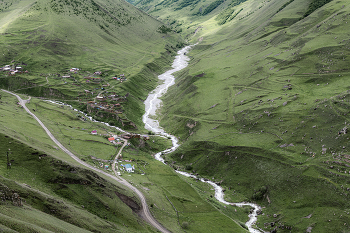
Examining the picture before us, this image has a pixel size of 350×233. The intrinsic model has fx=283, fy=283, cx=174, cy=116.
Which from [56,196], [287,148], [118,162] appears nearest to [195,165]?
[118,162]

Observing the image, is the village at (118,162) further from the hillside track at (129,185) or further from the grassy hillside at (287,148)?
the grassy hillside at (287,148)

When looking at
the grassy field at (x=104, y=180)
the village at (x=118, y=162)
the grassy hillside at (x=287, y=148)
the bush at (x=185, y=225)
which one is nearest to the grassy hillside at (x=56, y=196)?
the grassy field at (x=104, y=180)

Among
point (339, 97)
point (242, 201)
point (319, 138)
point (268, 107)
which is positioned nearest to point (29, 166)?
point (242, 201)

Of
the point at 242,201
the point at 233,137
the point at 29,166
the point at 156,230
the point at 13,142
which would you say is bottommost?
the point at 242,201

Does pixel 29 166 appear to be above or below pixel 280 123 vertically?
above

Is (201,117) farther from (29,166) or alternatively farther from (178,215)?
(29,166)

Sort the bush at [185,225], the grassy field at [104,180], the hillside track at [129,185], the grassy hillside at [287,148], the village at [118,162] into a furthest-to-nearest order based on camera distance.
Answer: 1. the village at [118,162]
2. the grassy hillside at [287,148]
3. the bush at [185,225]
4. the hillside track at [129,185]
5. the grassy field at [104,180]

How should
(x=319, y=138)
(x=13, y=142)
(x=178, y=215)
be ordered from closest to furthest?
(x=13, y=142) < (x=178, y=215) < (x=319, y=138)

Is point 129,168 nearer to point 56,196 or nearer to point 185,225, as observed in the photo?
point 185,225

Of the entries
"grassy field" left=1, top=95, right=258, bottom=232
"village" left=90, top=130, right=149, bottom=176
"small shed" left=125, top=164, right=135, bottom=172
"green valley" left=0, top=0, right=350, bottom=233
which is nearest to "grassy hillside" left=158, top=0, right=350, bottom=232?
"green valley" left=0, top=0, right=350, bottom=233

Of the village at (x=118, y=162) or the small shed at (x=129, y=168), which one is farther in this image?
the small shed at (x=129, y=168)

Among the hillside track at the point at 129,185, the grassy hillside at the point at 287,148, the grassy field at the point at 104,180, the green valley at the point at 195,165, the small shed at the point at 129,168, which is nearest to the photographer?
the green valley at the point at 195,165
